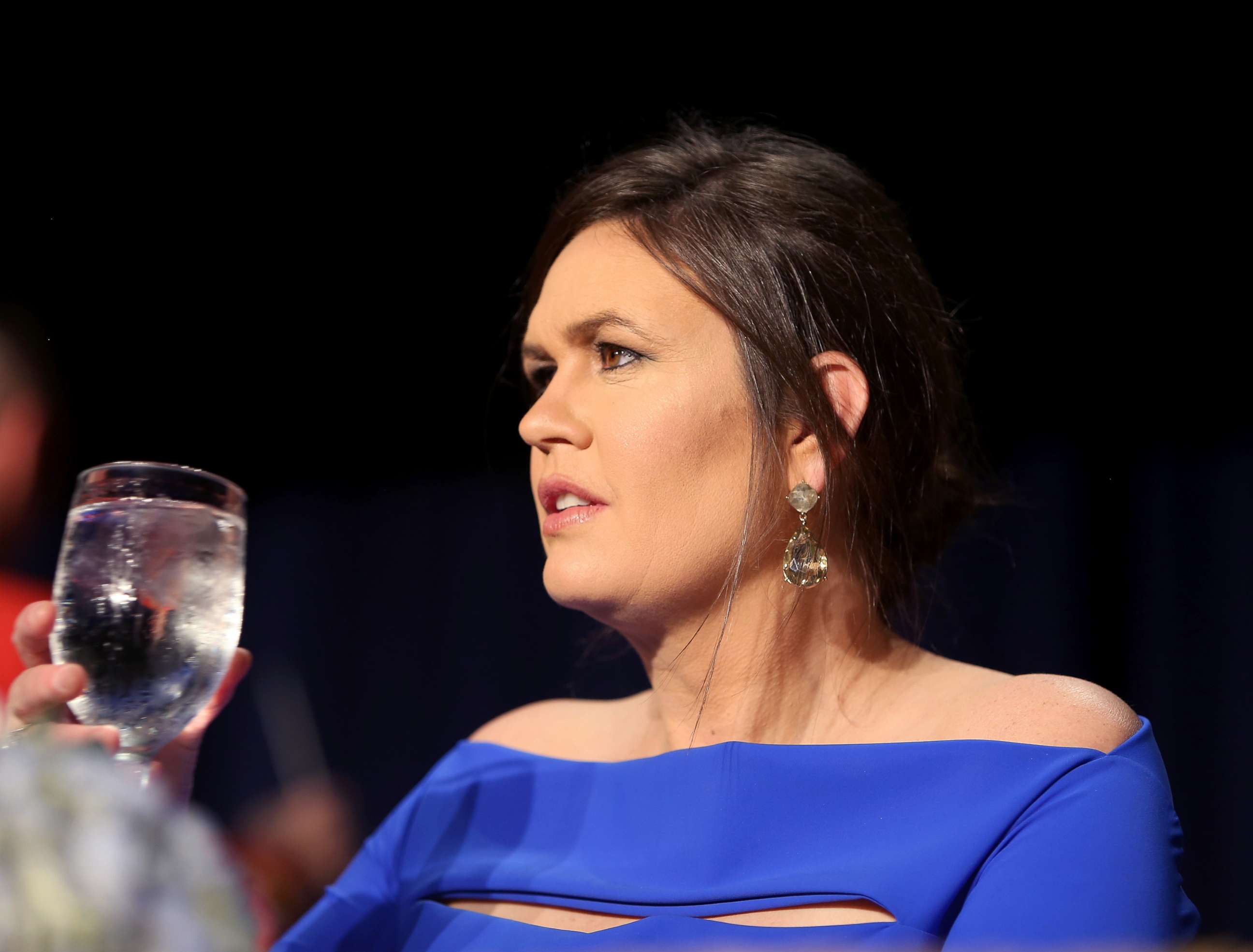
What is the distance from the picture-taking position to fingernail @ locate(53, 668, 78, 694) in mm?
767

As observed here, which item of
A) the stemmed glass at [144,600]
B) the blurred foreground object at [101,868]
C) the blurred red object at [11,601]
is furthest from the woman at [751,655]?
the blurred foreground object at [101,868]

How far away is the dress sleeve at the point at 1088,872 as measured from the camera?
35.1 inches

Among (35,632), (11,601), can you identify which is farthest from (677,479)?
(11,601)

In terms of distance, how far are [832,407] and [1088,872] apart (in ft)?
1.91

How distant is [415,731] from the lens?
3.21 metres

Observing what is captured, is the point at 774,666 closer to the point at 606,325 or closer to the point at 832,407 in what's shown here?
the point at 832,407

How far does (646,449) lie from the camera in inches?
46.8

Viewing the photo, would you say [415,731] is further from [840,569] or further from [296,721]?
[840,569]

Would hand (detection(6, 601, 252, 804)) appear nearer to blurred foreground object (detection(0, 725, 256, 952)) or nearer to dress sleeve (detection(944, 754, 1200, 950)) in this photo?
blurred foreground object (detection(0, 725, 256, 952))

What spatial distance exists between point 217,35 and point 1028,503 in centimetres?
200

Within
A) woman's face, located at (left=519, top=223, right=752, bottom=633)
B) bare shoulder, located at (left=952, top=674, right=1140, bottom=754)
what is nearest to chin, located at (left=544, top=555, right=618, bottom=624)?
woman's face, located at (left=519, top=223, right=752, bottom=633)

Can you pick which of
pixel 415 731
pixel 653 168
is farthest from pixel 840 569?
pixel 415 731

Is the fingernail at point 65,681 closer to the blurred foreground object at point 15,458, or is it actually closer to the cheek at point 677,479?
the cheek at point 677,479

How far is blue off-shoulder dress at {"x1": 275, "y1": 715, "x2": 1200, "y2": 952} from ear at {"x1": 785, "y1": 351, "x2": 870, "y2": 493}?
0.31 m
